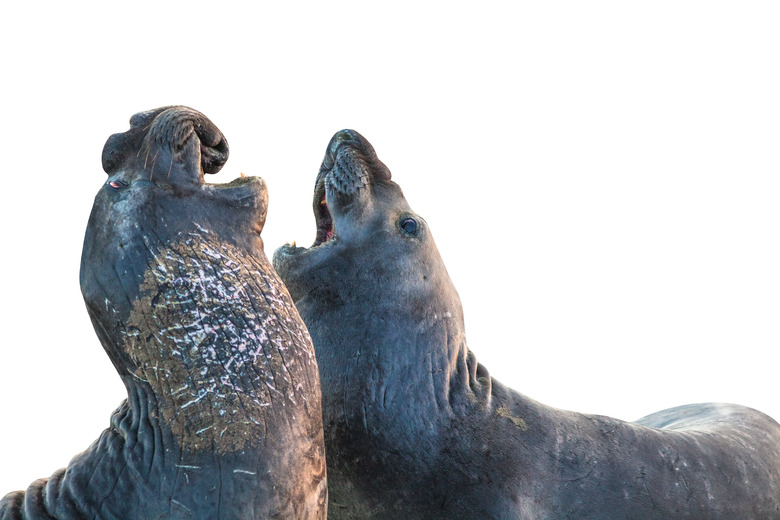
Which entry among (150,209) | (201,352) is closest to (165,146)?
(150,209)

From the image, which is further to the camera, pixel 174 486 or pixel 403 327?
pixel 403 327

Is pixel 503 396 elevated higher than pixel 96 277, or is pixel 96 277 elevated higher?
pixel 96 277

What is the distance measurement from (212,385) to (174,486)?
1.43 ft

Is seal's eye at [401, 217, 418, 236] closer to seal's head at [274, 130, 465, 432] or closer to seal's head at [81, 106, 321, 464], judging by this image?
seal's head at [274, 130, 465, 432]

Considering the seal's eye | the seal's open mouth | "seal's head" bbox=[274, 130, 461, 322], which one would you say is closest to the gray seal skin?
"seal's head" bbox=[274, 130, 461, 322]

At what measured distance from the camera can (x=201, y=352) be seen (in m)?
3.95

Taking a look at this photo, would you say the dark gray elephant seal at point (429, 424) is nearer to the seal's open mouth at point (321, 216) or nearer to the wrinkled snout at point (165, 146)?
the seal's open mouth at point (321, 216)

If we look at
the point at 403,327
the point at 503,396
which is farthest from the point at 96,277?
the point at 503,396

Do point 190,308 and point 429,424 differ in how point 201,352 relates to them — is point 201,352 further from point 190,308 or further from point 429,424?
point 429,424

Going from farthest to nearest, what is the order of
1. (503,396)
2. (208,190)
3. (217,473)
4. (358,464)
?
1. (503,396)
2. (358,464)
3. (208,190)
4. (217,473)

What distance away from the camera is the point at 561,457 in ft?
16.9

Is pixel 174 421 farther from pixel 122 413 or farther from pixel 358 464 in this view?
pixel 358 464

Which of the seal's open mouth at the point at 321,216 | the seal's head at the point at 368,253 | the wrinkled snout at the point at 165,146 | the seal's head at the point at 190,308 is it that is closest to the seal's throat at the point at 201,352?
the seal's head at the point at 190,308

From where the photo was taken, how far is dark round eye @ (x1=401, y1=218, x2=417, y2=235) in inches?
209
